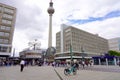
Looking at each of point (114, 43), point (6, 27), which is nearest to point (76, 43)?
point (6, 27)

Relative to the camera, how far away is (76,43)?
3238 inches

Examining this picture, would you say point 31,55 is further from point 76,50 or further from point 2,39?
point 76,50

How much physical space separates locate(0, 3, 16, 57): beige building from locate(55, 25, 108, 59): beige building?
137 ft

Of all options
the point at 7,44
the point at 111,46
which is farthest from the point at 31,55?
the point at 111,46

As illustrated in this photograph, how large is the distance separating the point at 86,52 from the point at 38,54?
41533 millimetres

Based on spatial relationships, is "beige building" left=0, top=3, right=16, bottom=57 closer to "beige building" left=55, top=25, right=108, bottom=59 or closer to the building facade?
"beige building" left=55, top=25, right=108, bottom=59

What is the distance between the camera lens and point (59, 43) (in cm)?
9500

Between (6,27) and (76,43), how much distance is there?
48.3 metres

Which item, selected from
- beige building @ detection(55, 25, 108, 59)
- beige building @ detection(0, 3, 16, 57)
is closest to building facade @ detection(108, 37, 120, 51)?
beige building @ detection(55, 25, 108, 59)

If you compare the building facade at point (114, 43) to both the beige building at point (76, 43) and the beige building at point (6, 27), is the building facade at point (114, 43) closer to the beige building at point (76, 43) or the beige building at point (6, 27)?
the beige building at point (76, 43)

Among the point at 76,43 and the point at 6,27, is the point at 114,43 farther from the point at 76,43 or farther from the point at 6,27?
the point at 6,27

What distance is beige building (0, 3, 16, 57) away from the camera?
43.9 meters

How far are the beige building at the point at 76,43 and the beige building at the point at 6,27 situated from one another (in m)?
41.7

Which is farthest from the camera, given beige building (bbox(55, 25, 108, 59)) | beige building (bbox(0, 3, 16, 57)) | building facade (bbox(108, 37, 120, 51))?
building facade (bbox(108, 37, 120, 51))
